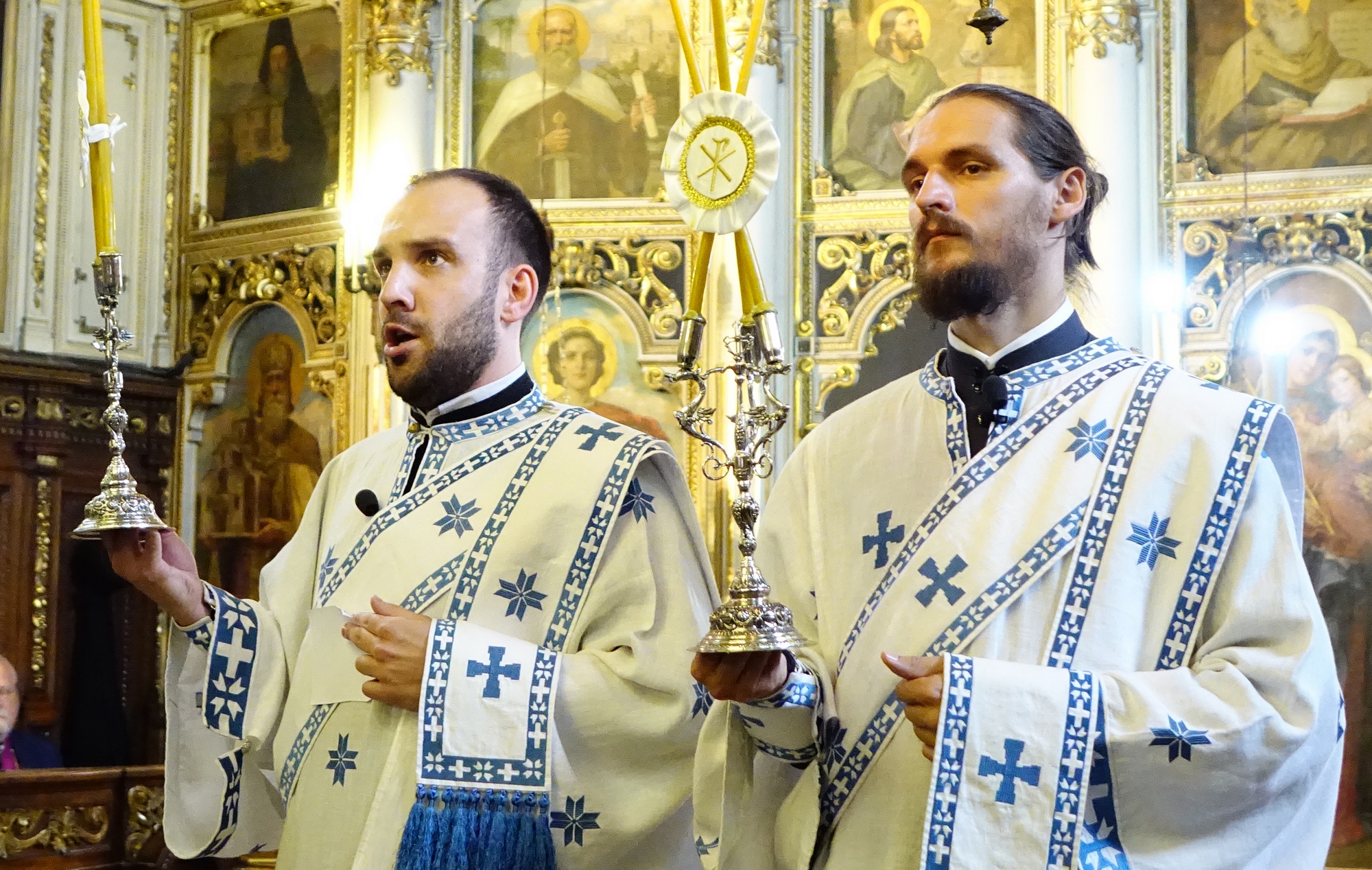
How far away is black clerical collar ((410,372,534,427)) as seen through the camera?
3014mm

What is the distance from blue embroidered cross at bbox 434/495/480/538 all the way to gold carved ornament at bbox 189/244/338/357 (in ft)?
18.2

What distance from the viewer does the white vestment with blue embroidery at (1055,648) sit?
2.06 metres

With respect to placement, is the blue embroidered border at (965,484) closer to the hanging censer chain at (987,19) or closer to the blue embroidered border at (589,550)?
the blue embroidered border at (589,550)

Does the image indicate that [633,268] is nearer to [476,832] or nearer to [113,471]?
[113,471]

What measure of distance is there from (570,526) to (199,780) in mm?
837

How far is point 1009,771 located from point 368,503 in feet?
4.44

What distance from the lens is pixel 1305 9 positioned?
7.05 m

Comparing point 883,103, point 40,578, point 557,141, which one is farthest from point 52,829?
point 883,103

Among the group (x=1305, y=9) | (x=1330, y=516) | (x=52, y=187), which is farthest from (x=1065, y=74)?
(x=52, y=187)

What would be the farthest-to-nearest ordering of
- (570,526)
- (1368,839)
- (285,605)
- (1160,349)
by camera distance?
(1160,349) < (1368,839) < (285,605) < (570,526)

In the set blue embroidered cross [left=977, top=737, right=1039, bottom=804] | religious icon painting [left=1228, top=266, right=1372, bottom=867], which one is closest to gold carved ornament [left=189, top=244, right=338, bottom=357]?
religious icon painting [left=1228, top=266, right=1372, bottom=867]

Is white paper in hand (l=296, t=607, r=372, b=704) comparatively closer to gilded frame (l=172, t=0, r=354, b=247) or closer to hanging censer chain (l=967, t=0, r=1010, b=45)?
hanging censer chain (l=967, t=0, r=1010, b=45)

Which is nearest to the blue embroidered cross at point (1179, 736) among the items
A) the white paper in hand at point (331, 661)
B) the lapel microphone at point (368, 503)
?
the white paper in hand at point (331, 661)

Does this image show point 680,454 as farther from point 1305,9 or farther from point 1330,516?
point 1305,9
